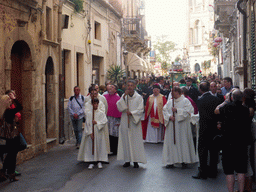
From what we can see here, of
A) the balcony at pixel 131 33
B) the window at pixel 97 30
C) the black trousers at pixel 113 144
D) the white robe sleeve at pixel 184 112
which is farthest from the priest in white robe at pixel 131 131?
the balcony at pixel 131 33

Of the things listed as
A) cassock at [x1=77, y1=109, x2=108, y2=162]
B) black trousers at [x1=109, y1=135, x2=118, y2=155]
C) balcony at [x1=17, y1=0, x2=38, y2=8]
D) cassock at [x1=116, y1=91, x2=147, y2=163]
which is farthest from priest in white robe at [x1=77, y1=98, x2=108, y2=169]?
balcony at [x1=17, y1=0, x2=38, y2=8]

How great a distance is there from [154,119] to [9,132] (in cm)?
587

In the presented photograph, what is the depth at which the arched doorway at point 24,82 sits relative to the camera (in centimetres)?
1067

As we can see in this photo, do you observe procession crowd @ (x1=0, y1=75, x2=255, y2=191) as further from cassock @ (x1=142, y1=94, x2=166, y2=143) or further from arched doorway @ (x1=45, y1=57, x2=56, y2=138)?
cassock @ (x1=142, y1=94, x2=166, y2=143)

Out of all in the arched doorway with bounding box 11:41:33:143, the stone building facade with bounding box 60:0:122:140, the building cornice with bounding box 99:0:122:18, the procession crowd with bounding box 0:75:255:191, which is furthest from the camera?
the building cornice with bounding box 99:0:122:18

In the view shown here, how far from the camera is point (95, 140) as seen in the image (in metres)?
9.41

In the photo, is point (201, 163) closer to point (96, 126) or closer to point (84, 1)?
point (96, 126)

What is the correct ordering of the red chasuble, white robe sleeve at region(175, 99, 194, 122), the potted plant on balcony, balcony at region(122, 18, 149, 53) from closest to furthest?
1. white robe sleeve at region(175, 99, 194, 122)
2. the red chasuble
3. the potted plant on balcony
4. balcony at region(122, 18, 149, 53)

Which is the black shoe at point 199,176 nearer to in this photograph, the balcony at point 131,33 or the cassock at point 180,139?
the cassock at point 180,139

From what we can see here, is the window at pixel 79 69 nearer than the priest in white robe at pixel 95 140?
No

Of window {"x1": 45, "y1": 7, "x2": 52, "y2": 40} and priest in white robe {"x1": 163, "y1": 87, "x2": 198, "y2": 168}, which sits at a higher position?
window {"x1": 45, "y1": 7, "x2": 52, "y2": 40}

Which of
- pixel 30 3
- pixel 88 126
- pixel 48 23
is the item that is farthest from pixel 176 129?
pixel 48 23

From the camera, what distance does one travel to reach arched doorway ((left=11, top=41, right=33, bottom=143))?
1067cm

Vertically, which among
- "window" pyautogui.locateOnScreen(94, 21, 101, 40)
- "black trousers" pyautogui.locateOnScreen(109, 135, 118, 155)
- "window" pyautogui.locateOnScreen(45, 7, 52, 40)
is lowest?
"black trousers" pyautogui.locateOnScreen(109, 135, 118, 155)
